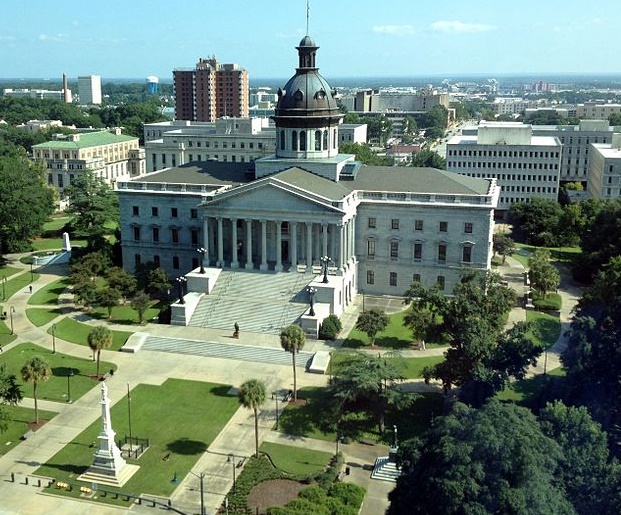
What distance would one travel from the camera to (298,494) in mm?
47719

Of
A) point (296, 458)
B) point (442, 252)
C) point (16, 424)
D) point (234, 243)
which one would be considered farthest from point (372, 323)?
point (16, 424)

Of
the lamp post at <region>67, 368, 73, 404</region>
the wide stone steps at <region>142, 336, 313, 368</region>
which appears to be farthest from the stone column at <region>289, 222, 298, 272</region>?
the lamp post at <region>67, 368, 73, 404</region>

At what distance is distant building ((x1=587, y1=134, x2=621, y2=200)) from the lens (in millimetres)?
136375

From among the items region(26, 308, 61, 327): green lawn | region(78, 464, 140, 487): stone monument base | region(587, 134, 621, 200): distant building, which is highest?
region(587, 134, 621, 200): distant building

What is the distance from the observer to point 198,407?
204 feet

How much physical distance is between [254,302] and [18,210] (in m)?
47.8

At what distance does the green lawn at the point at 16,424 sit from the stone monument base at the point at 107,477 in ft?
27.3

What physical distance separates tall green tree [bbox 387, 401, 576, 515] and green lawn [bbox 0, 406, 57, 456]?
32.8 meters

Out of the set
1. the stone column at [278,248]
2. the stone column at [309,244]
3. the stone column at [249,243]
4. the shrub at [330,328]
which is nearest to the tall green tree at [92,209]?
the stone column at [249,243]

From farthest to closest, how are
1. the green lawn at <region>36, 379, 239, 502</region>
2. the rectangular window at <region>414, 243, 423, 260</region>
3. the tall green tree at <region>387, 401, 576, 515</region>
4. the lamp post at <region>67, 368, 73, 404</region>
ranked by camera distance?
the rectangular window at <region>414, 243, 423, 260</region> → the lamp post at <region>67, 368, 73, 404</region> → the green lawn at <region>36, 379, 239, 502</region> → the tall green tree at <region>387, 401, 576, 515</region>

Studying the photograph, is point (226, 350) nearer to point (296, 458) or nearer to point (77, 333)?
point (77, 333)

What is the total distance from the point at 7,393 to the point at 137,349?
21.9 m

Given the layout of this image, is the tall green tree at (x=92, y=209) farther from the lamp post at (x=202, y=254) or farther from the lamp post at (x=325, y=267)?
the lamp post at (x=325, y=267)

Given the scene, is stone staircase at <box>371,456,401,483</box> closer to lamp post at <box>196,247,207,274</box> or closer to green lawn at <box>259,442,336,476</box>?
green lawn at <box>259,442,336,476</box>
